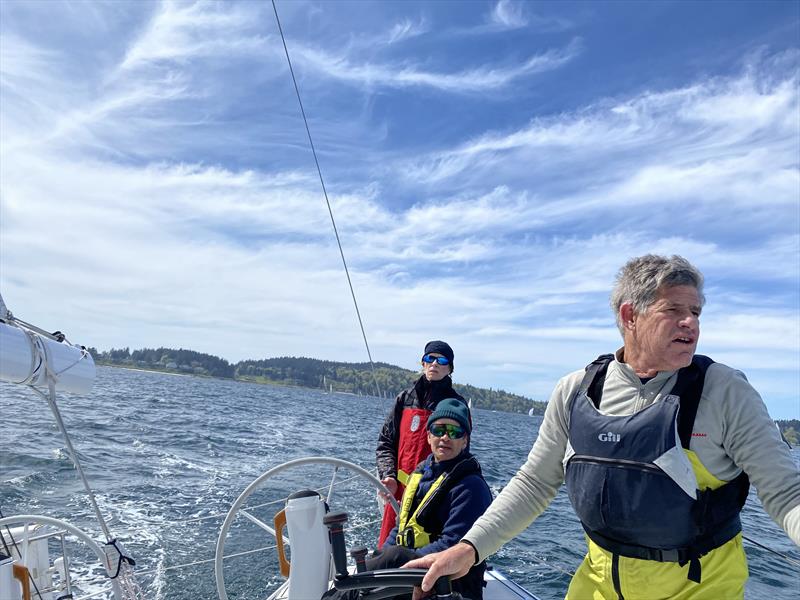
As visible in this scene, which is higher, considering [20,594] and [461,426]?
[461,426]

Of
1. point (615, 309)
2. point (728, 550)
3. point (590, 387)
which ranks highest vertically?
point (615, 309)

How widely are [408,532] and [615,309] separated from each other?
173 cm

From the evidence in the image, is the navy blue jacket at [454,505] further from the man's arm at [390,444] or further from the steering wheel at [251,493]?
the man's arm at [390,444]

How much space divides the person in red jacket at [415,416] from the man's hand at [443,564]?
Result: 233 cm

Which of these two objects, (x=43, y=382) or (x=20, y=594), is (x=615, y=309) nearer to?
(x=20, y=594)

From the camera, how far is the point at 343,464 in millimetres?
3020

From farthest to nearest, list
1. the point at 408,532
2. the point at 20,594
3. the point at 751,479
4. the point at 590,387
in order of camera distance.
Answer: the point at 408,532 → the point at 20,594 → the point at 590,387 → the point at 751,479

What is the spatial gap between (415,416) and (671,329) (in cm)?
271

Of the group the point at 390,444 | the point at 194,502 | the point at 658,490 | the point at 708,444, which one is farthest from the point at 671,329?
the point at 194,502

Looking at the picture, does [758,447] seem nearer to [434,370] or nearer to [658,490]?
[658,490]

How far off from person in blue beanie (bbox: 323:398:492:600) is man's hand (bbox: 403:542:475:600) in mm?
1109

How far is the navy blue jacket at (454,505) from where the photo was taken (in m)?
2.59

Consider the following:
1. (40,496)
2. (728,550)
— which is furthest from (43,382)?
(40,496)

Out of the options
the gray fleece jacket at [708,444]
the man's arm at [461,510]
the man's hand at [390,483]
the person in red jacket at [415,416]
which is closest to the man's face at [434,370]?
the person in red jacket at [415,416]
